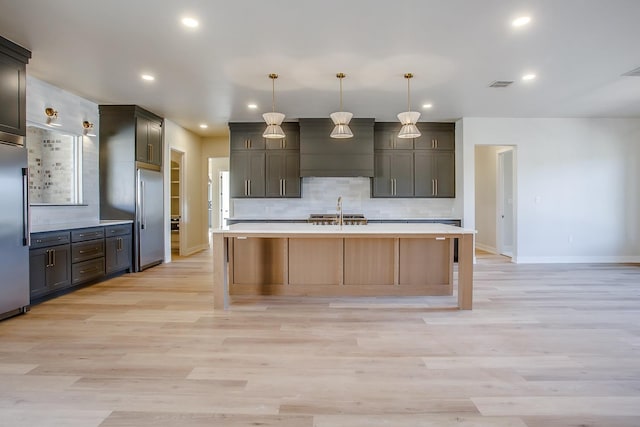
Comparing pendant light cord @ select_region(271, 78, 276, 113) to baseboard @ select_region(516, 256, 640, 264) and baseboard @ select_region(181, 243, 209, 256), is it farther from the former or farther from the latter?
baseboard @ select_region(516, 256, 640, 264)

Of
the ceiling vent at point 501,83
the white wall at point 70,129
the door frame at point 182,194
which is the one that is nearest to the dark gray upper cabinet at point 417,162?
the ceiling vent at point 501,83

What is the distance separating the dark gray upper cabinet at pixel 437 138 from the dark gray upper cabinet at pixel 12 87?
19.0 feet

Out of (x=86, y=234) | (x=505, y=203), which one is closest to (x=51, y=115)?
(x=86, y=234)

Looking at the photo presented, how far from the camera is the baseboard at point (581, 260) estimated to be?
639 centimetres

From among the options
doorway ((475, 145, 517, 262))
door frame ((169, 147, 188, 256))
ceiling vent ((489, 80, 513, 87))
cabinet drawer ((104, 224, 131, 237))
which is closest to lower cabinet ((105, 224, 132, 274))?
cabinet drawer ((104, 224, 131, 237))

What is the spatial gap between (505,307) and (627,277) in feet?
9.48

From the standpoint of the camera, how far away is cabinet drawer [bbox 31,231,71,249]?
3.73 meters

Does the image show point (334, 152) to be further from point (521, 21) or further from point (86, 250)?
point (86, 250)

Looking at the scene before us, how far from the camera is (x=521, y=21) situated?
298 cm

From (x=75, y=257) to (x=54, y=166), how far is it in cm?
135

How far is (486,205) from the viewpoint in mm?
8172

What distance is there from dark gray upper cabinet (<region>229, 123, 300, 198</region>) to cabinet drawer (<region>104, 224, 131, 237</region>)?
6.43ft

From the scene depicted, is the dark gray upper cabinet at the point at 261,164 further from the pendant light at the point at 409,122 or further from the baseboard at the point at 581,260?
the baseboard at the point at 581,260

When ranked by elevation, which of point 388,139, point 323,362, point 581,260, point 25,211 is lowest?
point 323,362
